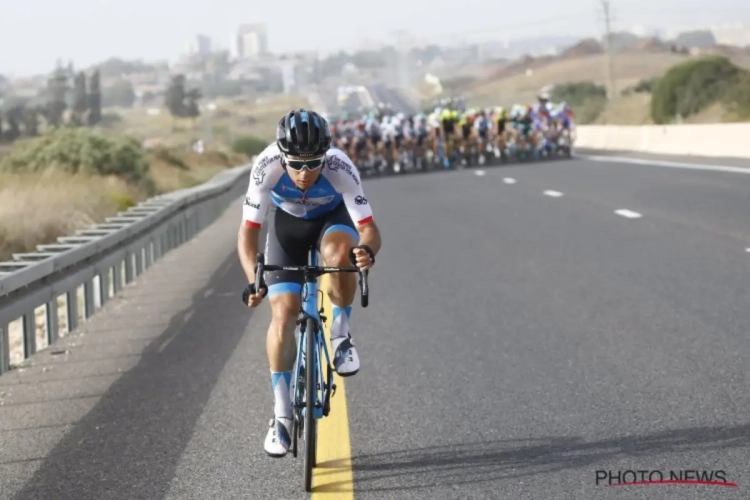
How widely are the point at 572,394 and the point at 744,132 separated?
1264 inches

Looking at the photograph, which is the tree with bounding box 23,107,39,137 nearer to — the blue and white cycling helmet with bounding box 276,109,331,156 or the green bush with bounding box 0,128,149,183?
the green bush with bounding box 0,128,149,183

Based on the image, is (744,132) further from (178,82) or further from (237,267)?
(178,82)

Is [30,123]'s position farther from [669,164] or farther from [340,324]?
[340,324]

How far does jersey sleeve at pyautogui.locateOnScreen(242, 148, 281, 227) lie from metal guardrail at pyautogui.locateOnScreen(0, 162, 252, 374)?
316 centimetres

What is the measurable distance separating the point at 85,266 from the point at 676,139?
35.7m

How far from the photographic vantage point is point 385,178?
4288 centimetres

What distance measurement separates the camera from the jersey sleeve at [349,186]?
684cm

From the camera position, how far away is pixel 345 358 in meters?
6.97

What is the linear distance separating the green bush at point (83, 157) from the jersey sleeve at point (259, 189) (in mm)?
33937

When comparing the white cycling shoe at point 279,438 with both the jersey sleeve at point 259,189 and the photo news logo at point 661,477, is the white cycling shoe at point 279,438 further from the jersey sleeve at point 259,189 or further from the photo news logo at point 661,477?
the photo news logo at point 661,477

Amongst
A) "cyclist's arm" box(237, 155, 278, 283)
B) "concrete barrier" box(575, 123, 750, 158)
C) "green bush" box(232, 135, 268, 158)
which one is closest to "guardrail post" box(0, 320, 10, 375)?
"cyclist's arm" box(237, 155, 278, 283)

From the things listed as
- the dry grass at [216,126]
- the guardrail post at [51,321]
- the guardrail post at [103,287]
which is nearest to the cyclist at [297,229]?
the guardrail post at [51,321]

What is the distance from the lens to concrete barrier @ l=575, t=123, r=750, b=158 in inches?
1563

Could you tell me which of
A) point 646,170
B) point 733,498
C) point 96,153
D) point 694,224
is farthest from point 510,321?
point 96,153
